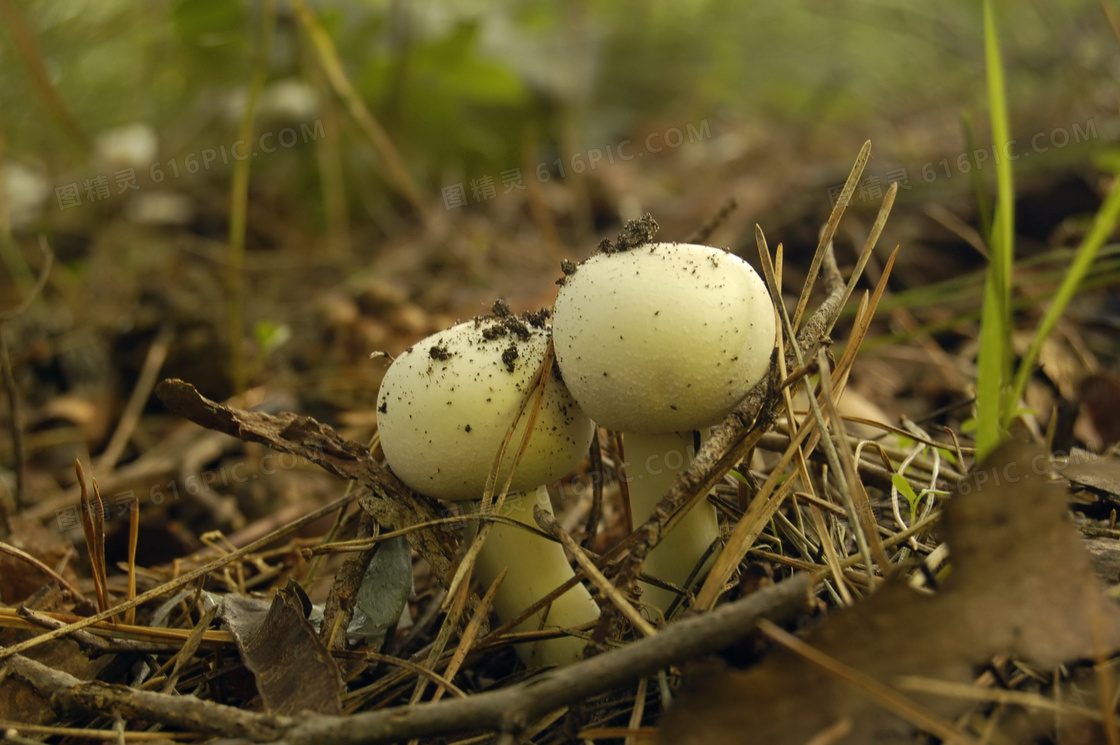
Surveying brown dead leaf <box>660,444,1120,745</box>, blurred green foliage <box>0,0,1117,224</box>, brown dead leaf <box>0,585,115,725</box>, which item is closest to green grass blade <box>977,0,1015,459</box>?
brown dead leaf <box>660,444,1120,745</box>

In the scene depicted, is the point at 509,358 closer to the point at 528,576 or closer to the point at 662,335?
the point at 662,335

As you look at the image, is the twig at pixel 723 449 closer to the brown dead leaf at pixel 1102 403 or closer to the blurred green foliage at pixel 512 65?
the brown dead leaf at pixel 1102 403

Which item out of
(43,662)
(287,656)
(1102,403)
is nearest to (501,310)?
(287,656)

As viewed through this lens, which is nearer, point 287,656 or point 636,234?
point 287,656

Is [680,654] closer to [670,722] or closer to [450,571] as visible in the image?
[670,722]

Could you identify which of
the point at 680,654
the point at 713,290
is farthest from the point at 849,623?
the point at 713,290

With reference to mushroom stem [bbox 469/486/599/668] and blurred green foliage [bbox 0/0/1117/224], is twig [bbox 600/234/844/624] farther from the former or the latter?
blurred green foliage [bbox 0/0/1117/224]

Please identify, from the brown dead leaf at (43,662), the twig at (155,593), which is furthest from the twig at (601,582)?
the brown dead leaf at (43,662)

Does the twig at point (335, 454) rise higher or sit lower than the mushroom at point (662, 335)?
lower
